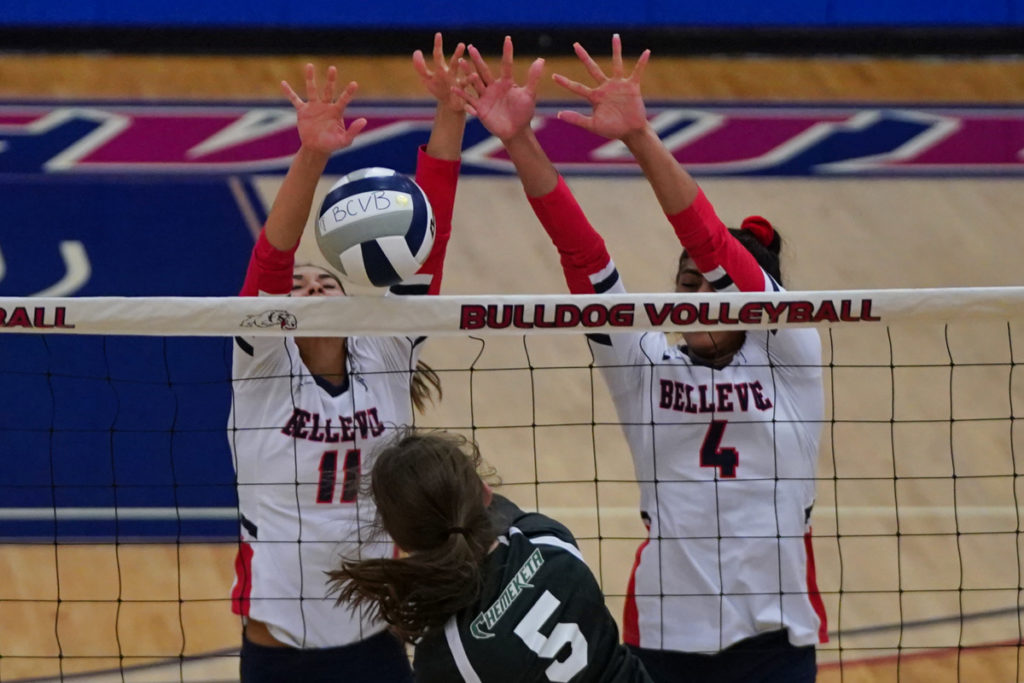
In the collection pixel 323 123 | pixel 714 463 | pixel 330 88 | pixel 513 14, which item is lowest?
pixel 714 463

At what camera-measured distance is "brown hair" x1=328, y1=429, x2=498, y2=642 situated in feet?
8.48

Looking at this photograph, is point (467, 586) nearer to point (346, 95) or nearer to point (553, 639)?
point (553, 639)

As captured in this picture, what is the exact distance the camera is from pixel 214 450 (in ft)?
23.2

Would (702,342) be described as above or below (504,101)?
below

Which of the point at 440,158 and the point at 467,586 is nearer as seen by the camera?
the point at 467,586

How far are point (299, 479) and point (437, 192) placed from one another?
2.86ft

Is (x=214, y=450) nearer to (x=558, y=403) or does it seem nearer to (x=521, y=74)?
(x=558, y=403)

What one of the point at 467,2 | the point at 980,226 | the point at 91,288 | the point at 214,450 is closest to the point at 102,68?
the point at 467,2

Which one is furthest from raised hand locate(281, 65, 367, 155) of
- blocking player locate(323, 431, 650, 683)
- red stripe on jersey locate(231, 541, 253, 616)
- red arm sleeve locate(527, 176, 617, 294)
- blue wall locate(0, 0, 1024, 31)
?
blue wall locate(0, 0, 1024, 31)

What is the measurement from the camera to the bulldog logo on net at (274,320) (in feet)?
11.1

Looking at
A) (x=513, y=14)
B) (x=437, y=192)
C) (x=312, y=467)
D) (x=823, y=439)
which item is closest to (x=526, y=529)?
(x=312, y=467)

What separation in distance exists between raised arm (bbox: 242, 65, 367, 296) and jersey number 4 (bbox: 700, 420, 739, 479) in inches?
47.0

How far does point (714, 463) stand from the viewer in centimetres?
348

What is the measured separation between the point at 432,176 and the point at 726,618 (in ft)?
4.67
